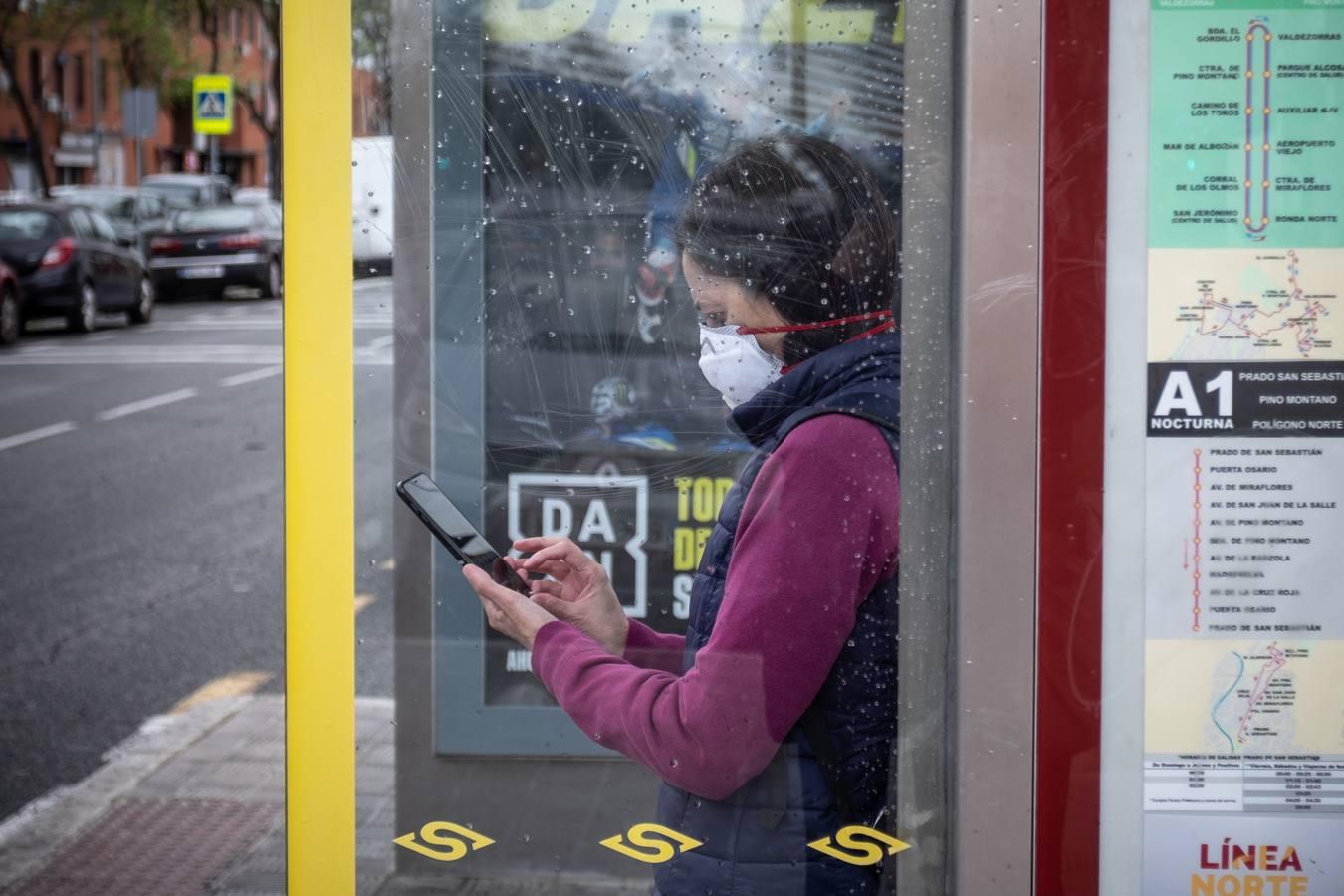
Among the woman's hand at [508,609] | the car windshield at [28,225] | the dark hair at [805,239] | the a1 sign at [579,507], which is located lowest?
the woman's hand at [508,609]

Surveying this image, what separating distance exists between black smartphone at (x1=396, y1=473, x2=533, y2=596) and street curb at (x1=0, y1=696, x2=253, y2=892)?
268 centimetres

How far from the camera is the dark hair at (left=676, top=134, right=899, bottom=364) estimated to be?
6.70 feet

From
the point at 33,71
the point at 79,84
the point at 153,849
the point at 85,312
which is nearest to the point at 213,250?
the point at 85,312

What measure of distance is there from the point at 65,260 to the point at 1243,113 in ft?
53.2

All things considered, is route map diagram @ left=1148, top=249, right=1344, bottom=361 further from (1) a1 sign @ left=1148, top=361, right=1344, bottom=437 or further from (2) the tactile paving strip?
(2) the tactile paving strip

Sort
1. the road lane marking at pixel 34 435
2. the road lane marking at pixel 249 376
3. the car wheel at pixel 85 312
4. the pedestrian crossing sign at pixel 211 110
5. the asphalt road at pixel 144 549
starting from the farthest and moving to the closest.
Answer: the pedestrian crossing sign at pixel 211 110 < the car wheel at pixel 85 312 < the road lane marking at pixel 249 376 < the road lane marking at pixel 34 435 < the asphalt road at pixel 144 549

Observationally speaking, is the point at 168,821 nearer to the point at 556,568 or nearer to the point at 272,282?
the point at 556,568

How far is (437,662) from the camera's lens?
2.48 metres

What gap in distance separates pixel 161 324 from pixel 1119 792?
61.1 feet

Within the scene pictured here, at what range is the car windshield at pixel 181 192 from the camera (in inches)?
963

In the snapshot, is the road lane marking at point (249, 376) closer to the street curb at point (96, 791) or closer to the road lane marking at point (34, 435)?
the road lane marking at point (34, 435)

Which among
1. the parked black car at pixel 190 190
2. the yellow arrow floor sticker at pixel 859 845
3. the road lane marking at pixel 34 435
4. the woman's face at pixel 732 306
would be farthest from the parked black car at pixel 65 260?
the yellow arrow floor sticker at pixel 859 845

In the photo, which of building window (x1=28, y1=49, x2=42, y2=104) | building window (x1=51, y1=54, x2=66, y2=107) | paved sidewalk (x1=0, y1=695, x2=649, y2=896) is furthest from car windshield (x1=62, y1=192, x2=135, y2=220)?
building window (x1=51, y1=54, x2=66, y2=107)

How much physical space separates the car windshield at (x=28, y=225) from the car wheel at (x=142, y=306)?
2.12 meters
